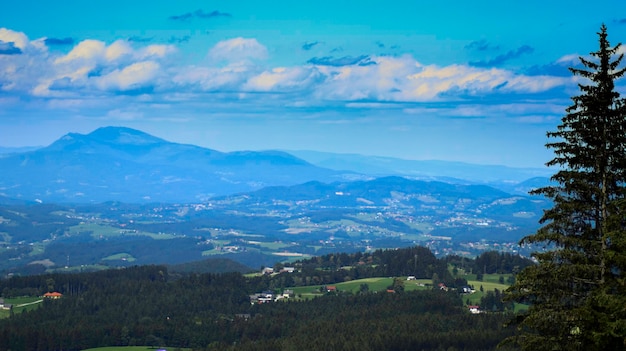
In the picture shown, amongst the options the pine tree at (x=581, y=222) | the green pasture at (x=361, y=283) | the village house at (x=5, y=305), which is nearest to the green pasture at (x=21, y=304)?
the village house at (x=5, y=305)

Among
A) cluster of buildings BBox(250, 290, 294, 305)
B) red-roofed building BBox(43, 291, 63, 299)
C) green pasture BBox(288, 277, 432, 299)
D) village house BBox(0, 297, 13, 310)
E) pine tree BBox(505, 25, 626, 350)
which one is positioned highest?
pine tree BBox(505, 25, 626, 350)

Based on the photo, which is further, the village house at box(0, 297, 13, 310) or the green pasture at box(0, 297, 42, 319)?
the village house at box(0, 297, 13, 310)

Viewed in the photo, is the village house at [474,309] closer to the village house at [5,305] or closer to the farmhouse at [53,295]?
the farmhouse at [53,295]

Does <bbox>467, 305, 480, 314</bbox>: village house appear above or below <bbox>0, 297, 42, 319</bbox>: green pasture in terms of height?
above

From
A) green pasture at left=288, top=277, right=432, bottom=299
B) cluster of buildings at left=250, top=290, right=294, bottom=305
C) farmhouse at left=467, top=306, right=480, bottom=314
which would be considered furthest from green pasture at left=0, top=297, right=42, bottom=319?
farmhouse at left=467, top=306, right=480, bottom=314

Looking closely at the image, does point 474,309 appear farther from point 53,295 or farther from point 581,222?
point 581,222

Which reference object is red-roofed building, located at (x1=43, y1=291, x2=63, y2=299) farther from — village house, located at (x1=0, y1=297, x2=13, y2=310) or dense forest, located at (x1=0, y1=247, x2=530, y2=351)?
village house, located at (x1=0, y1=297, x2=13, y2=310)

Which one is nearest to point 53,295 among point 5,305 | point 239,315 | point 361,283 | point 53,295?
point 53,295
